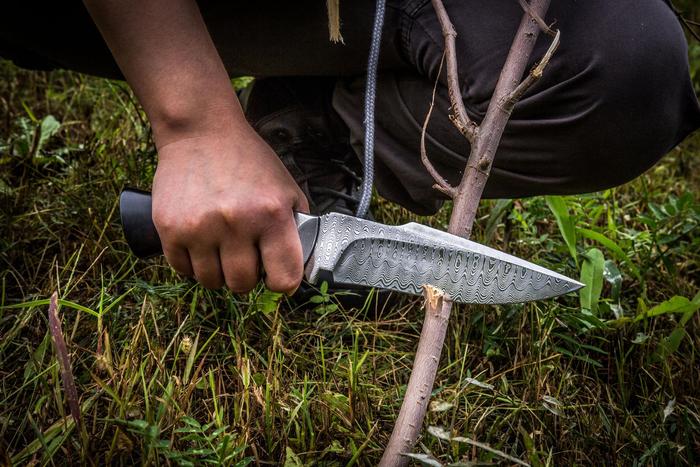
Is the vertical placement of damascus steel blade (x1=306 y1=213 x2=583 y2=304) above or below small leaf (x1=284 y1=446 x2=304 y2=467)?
above

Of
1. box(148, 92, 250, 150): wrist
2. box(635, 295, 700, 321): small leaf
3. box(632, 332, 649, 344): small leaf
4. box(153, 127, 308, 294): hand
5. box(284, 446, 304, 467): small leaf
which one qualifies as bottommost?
box(284, 446, 304, 467): small leaf

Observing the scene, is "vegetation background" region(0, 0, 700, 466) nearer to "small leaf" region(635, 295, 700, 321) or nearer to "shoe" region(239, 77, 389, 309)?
"small leaf" region(635, 295, 700, 321)

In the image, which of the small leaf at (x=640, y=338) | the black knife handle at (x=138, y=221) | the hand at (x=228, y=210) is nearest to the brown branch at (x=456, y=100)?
the hand at (x=228, y=210)

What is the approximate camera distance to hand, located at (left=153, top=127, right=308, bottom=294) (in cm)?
109

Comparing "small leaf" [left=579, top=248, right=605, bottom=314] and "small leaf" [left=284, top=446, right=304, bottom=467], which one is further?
"small leaf" [left=579, top=248, right=605, bottom=314]

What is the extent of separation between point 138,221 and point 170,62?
1.20 ft

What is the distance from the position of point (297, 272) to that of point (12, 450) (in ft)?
2.24

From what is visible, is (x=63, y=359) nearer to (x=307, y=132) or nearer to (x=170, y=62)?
(x=170, y=62)

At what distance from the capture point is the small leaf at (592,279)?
5.31 feet

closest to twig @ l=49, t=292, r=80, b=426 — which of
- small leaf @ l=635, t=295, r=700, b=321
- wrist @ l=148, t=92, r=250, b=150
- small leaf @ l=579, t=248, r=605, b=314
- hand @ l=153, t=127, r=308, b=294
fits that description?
hand @ l=153, t=127, r=308, b=294

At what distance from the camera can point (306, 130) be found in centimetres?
182

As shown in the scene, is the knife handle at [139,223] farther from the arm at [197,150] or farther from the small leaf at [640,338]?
the small leaf at [640,338]

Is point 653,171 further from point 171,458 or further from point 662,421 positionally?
point 171,458

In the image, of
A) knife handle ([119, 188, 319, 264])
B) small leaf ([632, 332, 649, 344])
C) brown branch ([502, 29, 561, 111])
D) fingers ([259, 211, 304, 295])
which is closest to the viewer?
brown branch ([502, 29, 561, 111])
